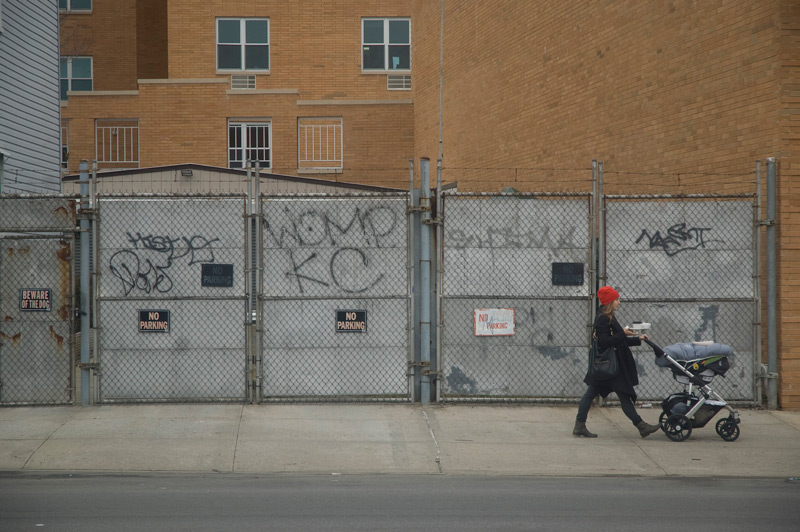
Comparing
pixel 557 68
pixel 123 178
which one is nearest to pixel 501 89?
pixel 557 68

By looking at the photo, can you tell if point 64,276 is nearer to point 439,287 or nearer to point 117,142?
point 439,287

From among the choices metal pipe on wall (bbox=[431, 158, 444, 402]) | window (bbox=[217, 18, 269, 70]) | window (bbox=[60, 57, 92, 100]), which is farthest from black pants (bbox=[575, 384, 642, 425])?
window (bbox=[60, 57, 92, 100])

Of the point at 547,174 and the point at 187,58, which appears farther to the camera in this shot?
the point at 187,58

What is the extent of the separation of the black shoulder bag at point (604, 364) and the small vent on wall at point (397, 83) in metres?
23.5

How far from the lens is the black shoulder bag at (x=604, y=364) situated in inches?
351

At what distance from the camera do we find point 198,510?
6613 millimetres

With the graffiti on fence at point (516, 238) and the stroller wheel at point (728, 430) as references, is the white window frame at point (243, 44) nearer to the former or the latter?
the graffiti on fence at point (516, 238)

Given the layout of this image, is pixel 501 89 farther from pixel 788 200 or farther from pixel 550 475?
pixel 550 475

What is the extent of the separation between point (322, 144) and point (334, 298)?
1979cm

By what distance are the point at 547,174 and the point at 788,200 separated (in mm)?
7095

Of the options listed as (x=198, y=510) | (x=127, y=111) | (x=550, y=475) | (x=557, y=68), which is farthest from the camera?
(x=127, y=111)

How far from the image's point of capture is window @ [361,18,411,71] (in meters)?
31.0

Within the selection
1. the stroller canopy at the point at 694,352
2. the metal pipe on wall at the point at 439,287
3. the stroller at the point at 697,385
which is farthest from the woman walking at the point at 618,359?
the metal pipe on wall at the point at 439,287

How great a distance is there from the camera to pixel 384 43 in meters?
31.2
